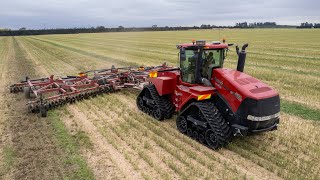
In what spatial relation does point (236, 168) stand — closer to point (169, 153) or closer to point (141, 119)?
point (169, 153)

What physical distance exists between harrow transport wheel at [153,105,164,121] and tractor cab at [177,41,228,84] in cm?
141

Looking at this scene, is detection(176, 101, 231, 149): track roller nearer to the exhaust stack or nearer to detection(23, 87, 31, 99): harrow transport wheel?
the exhaust stack

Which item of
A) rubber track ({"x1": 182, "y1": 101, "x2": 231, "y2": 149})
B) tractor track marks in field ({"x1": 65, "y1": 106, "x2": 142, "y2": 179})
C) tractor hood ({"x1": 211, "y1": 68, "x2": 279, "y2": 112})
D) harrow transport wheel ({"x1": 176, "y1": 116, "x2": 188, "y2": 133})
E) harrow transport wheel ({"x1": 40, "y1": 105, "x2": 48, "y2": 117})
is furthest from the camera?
harrow transport wheel ({"x1": 40, "y1": 105, "x2": 48, "y2": 117})

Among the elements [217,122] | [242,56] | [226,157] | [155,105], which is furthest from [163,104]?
[226,157]

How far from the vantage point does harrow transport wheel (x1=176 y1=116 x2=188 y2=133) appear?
7.72m

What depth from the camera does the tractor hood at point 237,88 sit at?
21.2ft

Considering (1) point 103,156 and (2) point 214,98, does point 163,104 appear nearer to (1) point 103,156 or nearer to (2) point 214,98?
(2) point 214,98

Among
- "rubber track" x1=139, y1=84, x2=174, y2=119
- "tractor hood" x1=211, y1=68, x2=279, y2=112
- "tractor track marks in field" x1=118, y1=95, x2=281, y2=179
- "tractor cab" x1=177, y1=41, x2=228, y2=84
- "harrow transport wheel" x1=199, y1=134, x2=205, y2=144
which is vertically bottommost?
"tractor track marks in field" x1=118, y1=95, x2=281, y2=179

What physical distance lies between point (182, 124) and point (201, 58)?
177 centimetres

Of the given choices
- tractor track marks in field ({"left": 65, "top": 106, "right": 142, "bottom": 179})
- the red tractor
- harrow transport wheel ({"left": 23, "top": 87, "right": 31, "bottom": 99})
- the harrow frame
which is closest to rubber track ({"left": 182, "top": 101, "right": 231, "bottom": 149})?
the red tractor

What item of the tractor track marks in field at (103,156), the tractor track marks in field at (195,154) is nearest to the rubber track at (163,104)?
the tractor track marks in field at (195,154)

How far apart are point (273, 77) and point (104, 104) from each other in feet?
27.9

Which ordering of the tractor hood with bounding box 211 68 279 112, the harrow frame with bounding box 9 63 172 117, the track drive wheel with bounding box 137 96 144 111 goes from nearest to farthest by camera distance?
the tractor hood with bounding box 211 68 279 112, the track drive wheel with bounding box 137 96 144 111, the harrow frame with bounding box 9 63 172 117

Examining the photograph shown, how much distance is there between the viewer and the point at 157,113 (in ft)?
Result: 29.2
